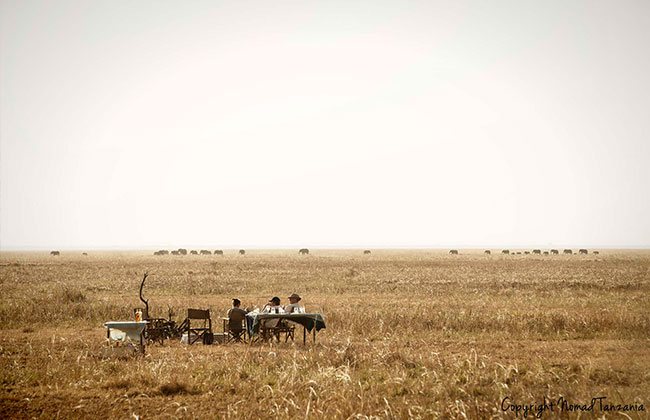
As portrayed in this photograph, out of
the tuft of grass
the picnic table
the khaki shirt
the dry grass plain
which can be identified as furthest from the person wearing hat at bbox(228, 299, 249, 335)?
the tuft of grass

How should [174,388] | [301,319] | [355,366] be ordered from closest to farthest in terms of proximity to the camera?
[174,388], [355,366], [301,319]

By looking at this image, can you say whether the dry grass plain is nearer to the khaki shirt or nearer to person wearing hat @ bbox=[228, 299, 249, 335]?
person wearing hat @ bbox=[228, 299, 249, 335]

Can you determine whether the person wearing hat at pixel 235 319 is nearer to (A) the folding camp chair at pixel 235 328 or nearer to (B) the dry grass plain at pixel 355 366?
(A) the folding camp chair at pixel 235 328

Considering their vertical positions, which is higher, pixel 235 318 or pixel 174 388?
pixel 235 318

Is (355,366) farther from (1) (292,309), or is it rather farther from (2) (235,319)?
(2) (235,319)

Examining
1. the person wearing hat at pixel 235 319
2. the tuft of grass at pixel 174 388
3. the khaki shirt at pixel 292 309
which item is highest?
the khaki shirt at pixel 292 309

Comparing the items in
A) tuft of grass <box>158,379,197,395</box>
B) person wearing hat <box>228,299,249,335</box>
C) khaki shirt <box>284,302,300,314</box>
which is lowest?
tuft of grass <box>158,379,197,395</box>

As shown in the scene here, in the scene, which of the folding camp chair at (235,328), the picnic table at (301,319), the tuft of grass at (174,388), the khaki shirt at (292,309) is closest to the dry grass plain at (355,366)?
the tuft of grass at (174,388)

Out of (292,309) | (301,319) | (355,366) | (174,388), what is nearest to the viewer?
(174,388)

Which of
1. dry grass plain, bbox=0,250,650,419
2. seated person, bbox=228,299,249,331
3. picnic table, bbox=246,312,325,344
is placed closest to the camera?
dry grass plain, bbox=0,250,650,419

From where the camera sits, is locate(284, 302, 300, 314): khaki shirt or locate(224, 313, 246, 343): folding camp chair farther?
locate(224, 313, 246, 343): folding camp chair

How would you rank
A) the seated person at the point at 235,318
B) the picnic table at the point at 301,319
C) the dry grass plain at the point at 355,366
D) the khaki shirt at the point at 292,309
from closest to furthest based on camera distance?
the dry grass plain at the point at 355,366 → the picnic table at the point at 301,319 → the khaki shirt at the point at 292,309 → the seated person at the point at 235,318

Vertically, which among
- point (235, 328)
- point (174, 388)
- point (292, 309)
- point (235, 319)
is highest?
point (292, 309)

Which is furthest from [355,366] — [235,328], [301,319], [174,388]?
[235,328]
